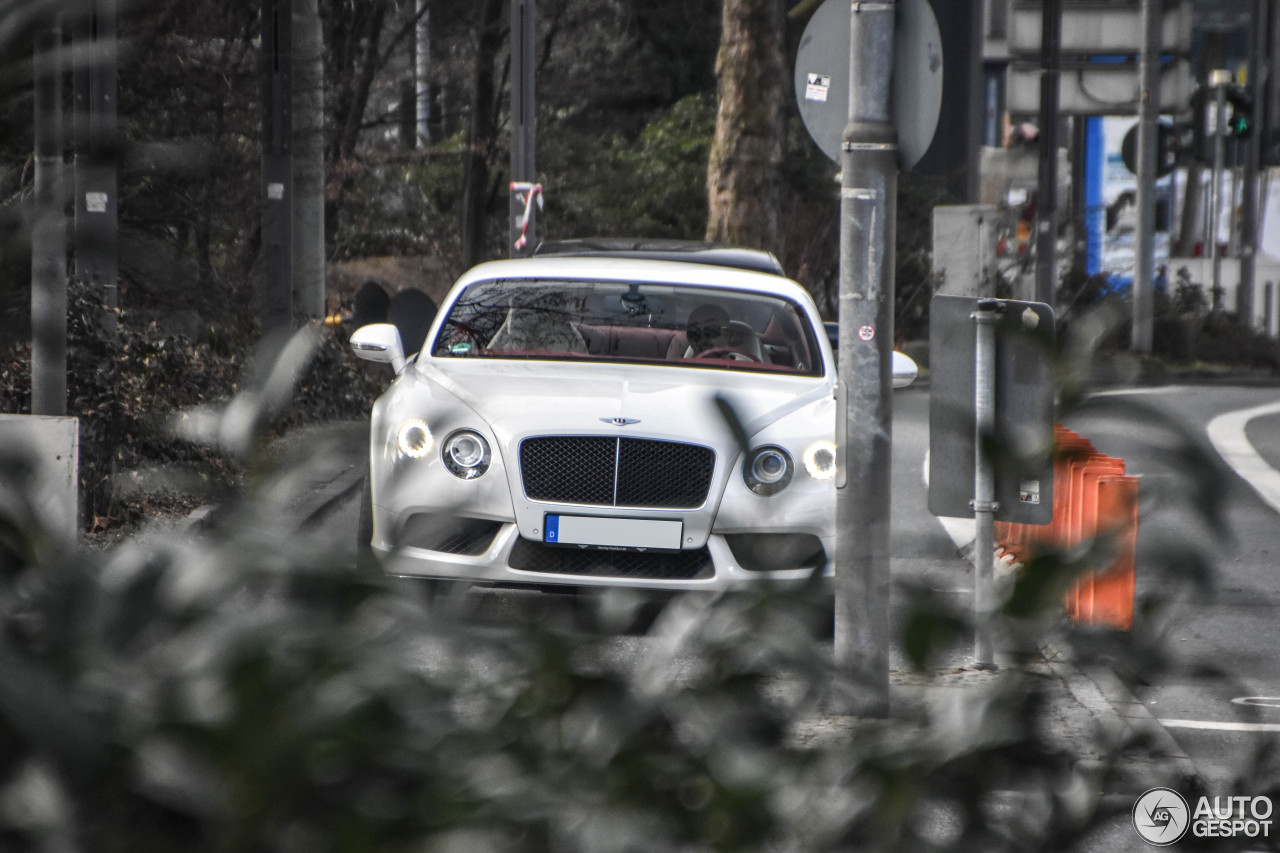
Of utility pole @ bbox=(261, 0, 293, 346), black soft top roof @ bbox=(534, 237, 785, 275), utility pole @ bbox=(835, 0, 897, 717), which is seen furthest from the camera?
utility pole @ bbox=(261, 0, 293, 346)

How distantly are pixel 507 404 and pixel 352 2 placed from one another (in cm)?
1574

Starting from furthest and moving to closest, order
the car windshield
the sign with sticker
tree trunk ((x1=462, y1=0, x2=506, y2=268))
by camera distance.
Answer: tree trunk ((x1=462, y1=0, x2=506, y2=268)) < the car windshield < the sign with sticker

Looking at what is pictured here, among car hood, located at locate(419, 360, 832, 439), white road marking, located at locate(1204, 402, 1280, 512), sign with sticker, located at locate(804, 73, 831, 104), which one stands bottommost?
white road marking, located at locate(1204, 402, 1280, 512)

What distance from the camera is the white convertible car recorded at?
237 inches

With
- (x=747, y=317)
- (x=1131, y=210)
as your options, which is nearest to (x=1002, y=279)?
(x=747, y=317)

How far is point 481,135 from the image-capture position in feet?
84.8

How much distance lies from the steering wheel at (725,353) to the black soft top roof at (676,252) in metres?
1.01

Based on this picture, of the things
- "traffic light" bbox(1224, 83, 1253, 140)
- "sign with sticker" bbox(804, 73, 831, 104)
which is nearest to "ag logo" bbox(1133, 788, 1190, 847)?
"sign with sticker" bbox(804, 73, 831, 104)

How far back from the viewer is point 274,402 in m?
1.32

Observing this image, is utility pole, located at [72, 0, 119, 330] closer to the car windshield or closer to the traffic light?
the car windshield

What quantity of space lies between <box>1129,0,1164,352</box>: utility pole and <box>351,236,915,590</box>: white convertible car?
588 inches

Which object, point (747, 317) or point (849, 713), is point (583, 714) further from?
point (747, 317)

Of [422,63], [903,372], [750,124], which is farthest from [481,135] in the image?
[903,372]

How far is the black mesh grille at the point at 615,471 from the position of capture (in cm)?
614
